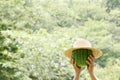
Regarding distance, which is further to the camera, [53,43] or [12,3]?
[12,3]

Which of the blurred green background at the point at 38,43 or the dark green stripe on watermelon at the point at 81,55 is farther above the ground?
the dark green stripe on watermelon at the point at 81,55

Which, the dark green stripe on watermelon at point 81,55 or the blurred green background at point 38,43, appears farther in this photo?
the blurred green background at point 38,43

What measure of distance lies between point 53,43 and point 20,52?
56 centimetres

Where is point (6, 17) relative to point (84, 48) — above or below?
below

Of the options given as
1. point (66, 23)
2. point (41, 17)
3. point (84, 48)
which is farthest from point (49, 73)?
point (66, 23)

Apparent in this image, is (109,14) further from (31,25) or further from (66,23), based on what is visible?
(31,25)

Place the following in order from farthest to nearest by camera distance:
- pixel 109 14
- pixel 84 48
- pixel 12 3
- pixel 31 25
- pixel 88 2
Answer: pixel 88 2 → pixel 109 14 → pixel 31 25 → pixel 12 3 → pixel 84 48

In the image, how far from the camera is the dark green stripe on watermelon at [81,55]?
126 cm

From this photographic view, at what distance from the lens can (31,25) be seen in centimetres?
588

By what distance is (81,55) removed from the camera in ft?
4.12

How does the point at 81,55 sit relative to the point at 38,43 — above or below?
above

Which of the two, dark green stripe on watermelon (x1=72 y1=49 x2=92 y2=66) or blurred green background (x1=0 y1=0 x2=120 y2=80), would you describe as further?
blurred green background (x1=0 y1=0 x2=120 y2=80)

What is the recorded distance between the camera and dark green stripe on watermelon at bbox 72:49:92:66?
1.26 m

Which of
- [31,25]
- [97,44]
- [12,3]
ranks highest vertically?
[12,3]
